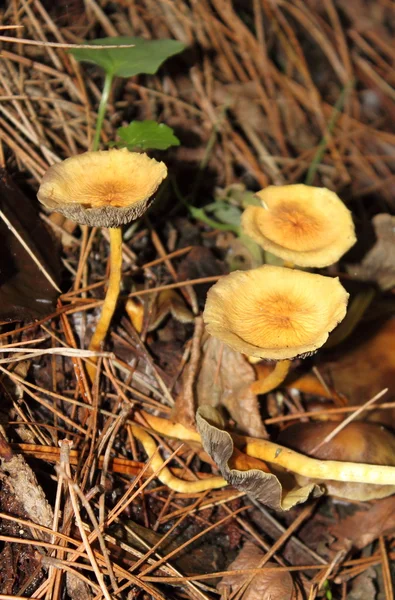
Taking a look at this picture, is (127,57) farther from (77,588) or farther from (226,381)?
(77,588)

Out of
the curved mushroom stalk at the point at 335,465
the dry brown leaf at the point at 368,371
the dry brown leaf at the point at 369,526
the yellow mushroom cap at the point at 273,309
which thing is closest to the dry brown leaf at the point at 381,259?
the dry brown leaf at the point at 368,371

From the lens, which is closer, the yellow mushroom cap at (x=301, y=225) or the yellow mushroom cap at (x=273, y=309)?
the yellow mushroom cap at (x=273, y=309)

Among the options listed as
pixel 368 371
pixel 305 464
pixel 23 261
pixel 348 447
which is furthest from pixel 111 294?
pixel 368 371

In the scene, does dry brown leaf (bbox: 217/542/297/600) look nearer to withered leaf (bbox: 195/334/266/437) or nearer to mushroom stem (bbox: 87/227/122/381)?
withered leaf (bbox: 195/334/266/437)

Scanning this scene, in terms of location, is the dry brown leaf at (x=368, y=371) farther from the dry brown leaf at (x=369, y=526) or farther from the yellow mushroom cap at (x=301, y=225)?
the yellow mushroom cap at (x=301, y=225)

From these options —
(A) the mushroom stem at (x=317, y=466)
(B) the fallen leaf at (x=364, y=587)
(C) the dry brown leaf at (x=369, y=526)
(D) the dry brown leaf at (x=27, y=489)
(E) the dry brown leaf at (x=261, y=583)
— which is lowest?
(B) the fallen leaf at (x=364, y=587)
